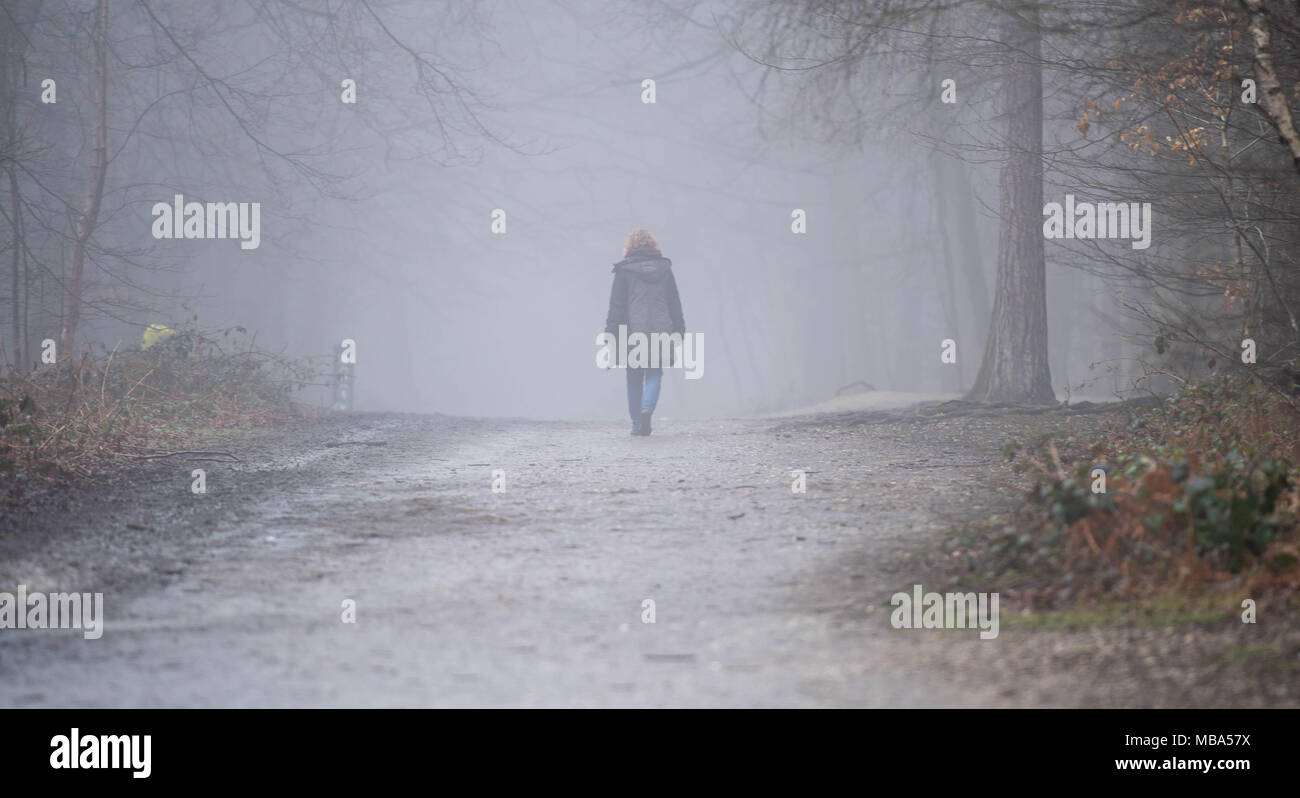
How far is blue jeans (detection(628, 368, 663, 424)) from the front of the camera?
13.6 meters

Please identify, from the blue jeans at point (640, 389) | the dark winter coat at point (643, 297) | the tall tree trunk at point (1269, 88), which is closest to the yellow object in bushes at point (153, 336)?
the dark winter coat at point (643, 297)

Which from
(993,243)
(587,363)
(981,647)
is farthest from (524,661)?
(587,363)

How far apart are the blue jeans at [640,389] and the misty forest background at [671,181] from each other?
406 centimetres

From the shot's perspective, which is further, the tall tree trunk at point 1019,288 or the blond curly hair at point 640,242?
the blond curly hair at point 640,242

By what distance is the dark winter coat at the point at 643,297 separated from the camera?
45.5 ft

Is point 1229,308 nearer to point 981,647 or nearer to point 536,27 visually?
point 981,647

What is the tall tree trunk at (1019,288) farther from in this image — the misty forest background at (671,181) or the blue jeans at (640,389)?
the blue jeans at (640,389)

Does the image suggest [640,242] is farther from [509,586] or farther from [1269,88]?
[509,586]

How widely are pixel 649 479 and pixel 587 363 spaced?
6382 cm

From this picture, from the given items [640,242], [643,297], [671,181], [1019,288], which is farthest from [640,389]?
[671,181]

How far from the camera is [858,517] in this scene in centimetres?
683

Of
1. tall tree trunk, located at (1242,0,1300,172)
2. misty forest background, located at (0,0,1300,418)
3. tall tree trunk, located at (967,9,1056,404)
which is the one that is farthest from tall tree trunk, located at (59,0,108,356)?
tall tree trunk, located at (1242,0,1300,172)

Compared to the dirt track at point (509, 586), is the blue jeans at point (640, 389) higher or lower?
higher
